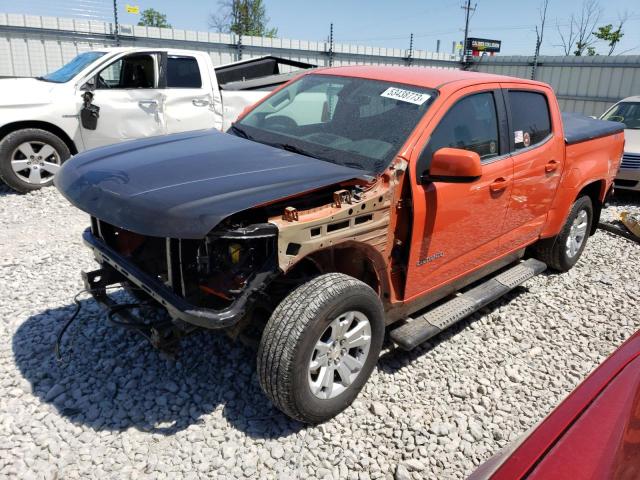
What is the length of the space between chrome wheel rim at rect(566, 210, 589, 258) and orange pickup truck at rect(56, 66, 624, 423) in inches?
41.0

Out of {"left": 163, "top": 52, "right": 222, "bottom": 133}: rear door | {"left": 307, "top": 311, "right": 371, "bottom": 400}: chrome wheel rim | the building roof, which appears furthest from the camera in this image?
{"left": 163, "top": 52, "right": 222, "bottom": 133}: rear door

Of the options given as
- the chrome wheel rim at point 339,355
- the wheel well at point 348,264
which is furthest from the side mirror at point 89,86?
the chrome wheel rim at point 339,355

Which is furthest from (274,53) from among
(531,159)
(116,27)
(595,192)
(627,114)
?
(531,159)

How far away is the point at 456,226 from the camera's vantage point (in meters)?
3.45

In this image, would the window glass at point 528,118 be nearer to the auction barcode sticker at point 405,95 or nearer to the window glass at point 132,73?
the auction barcode sticker at point 405,95

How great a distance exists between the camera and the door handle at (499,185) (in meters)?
3.64

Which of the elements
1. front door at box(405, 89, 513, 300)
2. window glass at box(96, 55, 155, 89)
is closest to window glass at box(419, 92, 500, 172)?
front door at box(405, 89, 513, 300)

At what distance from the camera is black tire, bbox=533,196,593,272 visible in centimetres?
499

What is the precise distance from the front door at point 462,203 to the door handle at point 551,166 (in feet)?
2.01

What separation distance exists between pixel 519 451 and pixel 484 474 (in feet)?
0.43

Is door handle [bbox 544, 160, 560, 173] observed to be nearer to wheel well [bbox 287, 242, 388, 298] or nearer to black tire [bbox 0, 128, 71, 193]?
wheel well [bbox 287, 242, 388, 298]

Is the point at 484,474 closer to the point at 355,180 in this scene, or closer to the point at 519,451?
the point at 519,451

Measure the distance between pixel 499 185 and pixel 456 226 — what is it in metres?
0.54

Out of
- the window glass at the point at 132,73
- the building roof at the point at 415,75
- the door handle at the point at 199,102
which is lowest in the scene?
the door handle at the point at 199,102
